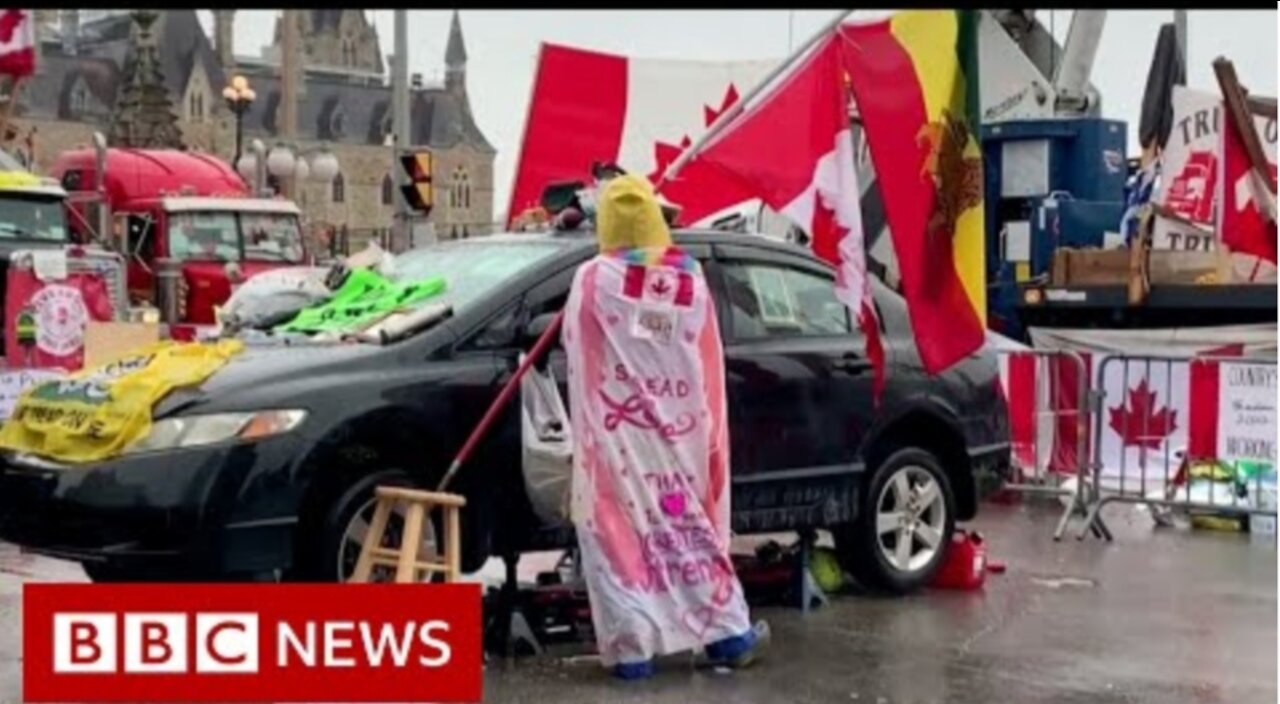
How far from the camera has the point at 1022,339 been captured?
15648mm

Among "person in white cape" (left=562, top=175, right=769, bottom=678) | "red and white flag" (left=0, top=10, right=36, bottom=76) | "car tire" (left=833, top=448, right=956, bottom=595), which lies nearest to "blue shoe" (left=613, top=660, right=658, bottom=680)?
"person in white cape" (left=562, top=175, right=769, bottom=678)

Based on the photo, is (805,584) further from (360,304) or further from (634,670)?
(360,304)

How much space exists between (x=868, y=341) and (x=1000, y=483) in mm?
1494

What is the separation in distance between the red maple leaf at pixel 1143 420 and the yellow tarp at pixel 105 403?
684 centimetres

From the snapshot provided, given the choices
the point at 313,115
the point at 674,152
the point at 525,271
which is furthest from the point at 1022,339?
the point at 313,115

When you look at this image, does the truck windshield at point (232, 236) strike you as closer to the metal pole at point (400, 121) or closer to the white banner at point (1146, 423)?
the metal pole at point (400, 121)

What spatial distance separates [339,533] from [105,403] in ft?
3.16

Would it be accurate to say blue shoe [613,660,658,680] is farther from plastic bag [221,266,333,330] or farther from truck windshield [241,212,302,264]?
truck windshield [241,212,302,264]

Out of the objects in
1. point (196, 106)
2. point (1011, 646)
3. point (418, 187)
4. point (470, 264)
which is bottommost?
point (1011, 646)

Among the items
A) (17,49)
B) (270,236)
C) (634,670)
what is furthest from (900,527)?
(270,236)

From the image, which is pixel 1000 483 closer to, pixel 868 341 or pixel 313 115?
pixel 868 341

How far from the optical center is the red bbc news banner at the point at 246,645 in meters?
5.58

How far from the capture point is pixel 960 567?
357 inches

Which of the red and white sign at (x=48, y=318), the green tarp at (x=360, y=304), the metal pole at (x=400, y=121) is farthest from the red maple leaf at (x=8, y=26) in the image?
the metal pole at (x=400, y=121)
